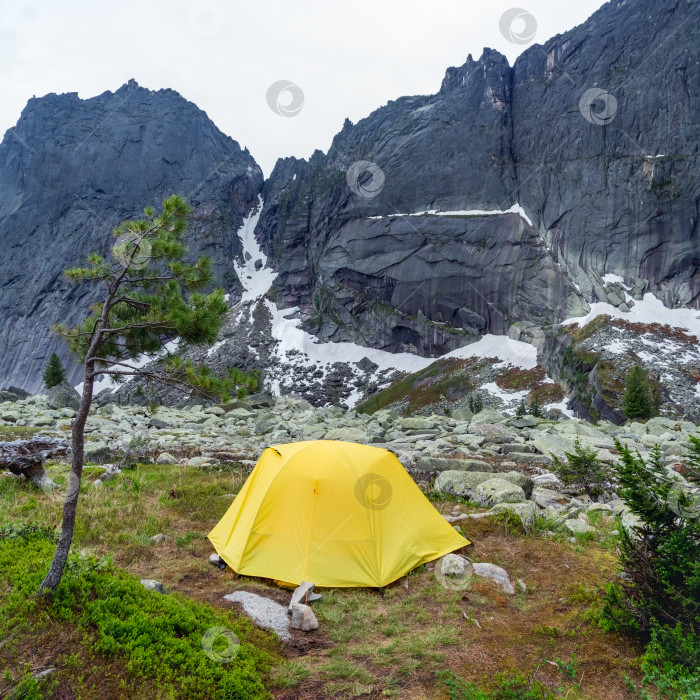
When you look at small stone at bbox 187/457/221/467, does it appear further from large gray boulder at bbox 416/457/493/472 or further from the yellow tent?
large gray boulder at bbox 416/457/493/472

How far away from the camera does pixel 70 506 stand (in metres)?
4.61

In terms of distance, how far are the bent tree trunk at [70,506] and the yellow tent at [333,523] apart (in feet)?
9.71

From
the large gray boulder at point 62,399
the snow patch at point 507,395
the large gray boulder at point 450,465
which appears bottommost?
the snow patch at point 507,395

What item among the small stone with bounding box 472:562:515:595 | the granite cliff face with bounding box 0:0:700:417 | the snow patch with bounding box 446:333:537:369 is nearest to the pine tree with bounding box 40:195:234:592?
the small stone with bounding box 472:562:515:595

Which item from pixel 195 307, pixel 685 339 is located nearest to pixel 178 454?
pixel 195 307

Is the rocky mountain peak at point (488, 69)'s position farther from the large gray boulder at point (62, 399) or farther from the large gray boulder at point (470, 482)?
the large gray boulder at point (470, 482)

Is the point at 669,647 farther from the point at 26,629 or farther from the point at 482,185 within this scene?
the point at 482,185

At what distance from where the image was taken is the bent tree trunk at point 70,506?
13.9 feet

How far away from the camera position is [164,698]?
11.0ft

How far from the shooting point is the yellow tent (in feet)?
21.9

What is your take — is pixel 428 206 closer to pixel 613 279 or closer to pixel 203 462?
pixel 613 279

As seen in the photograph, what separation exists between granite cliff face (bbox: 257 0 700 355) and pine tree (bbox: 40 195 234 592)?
64654 mm

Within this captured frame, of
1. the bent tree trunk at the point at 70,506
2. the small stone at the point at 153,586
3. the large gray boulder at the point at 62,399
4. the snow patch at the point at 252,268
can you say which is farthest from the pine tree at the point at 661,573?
the snow patch at the point at 252,268

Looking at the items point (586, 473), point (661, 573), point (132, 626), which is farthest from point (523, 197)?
point (132, 626)
